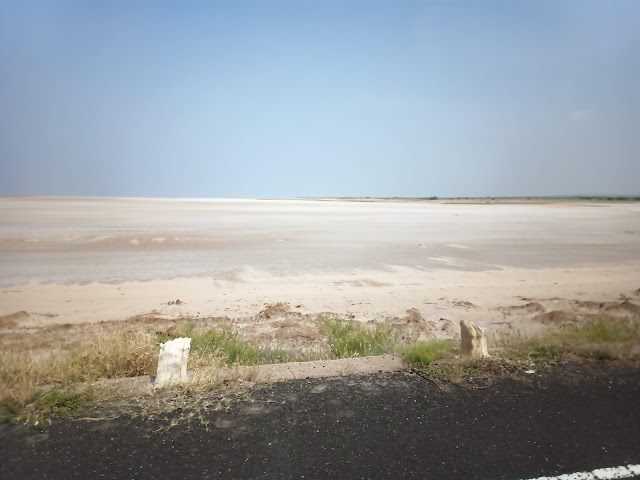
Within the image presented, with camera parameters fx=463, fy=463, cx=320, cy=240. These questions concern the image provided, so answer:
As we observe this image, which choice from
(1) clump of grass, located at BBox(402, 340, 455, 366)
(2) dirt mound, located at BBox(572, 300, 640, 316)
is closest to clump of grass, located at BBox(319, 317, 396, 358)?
(1) clump of grass, located at BBox(402, 340, 455, 366)

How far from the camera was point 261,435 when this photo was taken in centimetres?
376

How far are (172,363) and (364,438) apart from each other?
7.03ft

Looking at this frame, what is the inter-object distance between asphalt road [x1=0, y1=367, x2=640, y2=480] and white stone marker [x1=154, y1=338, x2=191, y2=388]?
69 centimetres

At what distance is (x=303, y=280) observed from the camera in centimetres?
1408

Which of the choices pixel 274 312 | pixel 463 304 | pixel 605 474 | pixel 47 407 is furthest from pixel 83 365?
pixel 463 304

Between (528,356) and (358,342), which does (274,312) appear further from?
(528,356)

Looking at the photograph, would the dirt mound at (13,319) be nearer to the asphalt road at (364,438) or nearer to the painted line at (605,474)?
the asphalt road at (364,438)

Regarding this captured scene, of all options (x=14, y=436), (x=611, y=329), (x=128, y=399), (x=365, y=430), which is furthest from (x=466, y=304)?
(x=14, y=436)

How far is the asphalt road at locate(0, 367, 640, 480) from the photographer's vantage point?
3.30m

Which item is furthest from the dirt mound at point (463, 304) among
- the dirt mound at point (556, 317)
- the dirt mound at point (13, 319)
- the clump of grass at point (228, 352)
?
the dirt mound at point (13, 319)

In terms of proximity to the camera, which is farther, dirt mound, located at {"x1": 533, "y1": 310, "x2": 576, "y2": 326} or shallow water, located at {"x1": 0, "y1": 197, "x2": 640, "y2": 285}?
shallow water, located at {"x1": 0, "y1": 197, "x2": 640, "y2": 285}

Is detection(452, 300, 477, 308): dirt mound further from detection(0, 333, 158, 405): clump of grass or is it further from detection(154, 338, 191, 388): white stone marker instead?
detection(154, 338, 191, 388): white stone marker

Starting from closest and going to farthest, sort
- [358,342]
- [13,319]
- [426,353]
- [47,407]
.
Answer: [47,407], [426,353], [358,342], [13,319]

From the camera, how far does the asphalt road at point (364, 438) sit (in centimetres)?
330
